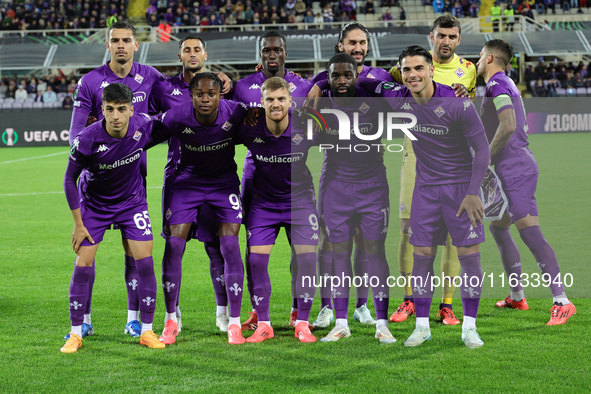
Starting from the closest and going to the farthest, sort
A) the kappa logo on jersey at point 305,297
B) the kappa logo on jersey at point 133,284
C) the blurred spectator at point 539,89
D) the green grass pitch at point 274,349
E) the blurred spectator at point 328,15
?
the green grass pitch at point 274,349 < the kappa logo on jersey at point 305,297 < the kappa logo on jersey at point 133,284 < the blurred spectator at point 539,89 < the blurred spectator at point 328,15

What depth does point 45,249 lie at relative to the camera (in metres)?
9.08

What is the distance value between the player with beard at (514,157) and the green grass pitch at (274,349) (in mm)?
448

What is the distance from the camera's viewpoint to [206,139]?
5.26 metres

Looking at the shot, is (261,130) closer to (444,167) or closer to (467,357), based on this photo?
(444,167)

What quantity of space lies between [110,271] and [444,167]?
13.9 ft

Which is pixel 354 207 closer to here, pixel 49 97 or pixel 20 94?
pixel 49 97

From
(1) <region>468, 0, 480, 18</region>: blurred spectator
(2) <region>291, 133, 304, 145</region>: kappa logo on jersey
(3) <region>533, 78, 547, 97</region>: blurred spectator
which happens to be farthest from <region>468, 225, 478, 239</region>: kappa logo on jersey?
(1) <region>468, 0, 480, 18</region>: blurred spectator

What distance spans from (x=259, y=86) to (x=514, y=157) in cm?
213

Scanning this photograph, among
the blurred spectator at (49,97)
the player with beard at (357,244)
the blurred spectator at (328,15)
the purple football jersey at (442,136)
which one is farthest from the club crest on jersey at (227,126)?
the blurred spectator at (328,15)

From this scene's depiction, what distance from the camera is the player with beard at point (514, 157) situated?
5715 millimetres

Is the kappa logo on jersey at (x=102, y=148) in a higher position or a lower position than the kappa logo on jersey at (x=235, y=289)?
higher

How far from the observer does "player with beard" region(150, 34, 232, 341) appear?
545 cm

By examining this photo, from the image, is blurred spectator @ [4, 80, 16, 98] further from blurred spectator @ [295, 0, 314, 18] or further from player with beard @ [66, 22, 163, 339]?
player with beard @ [66, 22, 163, 339]

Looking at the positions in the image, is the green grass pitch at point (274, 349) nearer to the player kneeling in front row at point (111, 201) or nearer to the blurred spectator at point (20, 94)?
the player kneeling in front row at point (111, 201)
